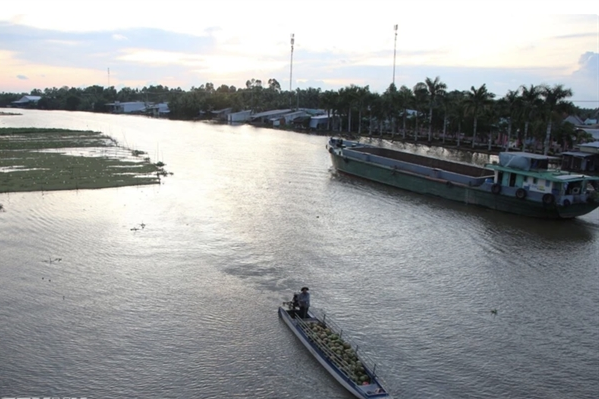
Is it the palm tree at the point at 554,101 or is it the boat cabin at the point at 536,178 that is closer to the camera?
the boat cabin at the point at 536,178

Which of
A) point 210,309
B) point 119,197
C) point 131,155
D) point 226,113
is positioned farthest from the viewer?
point 226,113

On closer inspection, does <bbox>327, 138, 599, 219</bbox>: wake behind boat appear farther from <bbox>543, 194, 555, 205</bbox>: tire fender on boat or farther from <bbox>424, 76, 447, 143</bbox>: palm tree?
<bbox>424, 76, 447, 143</bbox>: palm tree

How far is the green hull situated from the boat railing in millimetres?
21899

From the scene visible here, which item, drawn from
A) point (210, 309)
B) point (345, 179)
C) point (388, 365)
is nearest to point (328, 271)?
point (210, 309)

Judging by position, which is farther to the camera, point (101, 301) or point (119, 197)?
point (119, 197)

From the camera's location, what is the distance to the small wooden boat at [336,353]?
14484mm

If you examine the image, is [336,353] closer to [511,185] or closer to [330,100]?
[511,185]

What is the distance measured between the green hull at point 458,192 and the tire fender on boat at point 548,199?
27cm

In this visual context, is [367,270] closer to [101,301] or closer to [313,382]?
[313,382]

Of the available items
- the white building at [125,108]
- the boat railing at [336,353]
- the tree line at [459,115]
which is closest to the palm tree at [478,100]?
the tree line at [459,115]

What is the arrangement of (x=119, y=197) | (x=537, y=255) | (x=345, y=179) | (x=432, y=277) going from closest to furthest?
1. (x=432, y=277)
2. (x=537, y=255)
3. (x=119, y=197)
4. (x=345, y=179)

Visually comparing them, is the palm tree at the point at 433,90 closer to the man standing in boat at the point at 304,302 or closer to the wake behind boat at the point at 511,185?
the wake behind boat at the point at 511,185

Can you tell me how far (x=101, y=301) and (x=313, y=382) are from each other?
9.82 meters

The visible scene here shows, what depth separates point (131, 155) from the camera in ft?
199
